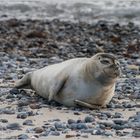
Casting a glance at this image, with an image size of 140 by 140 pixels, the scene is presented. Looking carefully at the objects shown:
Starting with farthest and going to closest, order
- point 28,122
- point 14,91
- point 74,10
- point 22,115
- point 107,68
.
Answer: point 74,10
point 14,91
point 107,68
point 22,115
point 28,122

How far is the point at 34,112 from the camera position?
7.11m

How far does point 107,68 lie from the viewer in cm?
709

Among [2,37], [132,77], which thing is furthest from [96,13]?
[132,77]

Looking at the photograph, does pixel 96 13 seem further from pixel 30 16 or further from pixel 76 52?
pixel 76 52

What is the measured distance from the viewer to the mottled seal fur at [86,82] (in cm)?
716

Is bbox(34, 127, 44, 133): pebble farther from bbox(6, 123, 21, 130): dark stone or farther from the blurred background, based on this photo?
the blurred background

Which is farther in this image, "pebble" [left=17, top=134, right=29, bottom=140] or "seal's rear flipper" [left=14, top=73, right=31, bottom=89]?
"seal's rear flipper" [left=14, top=73, right=31, bottom=89]

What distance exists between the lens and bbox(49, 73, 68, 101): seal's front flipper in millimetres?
7496

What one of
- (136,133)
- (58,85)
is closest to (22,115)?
(58,85)

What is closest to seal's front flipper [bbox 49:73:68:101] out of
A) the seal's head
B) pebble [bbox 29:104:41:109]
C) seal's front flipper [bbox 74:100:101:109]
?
pebble [bbox 29:104:41:109]

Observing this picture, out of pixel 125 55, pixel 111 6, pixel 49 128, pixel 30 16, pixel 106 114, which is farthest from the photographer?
pixel 111 6

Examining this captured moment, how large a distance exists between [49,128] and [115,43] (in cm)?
974

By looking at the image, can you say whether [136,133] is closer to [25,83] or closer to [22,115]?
[22,115]

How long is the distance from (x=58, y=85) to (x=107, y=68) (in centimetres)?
70
